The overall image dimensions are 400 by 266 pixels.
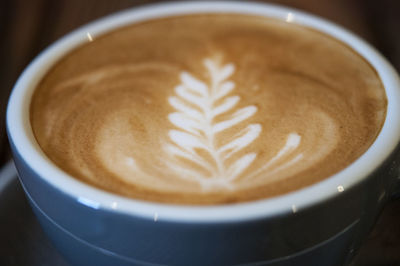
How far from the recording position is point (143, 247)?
60 cm

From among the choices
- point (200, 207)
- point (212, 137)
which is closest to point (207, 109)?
point (212, 137)

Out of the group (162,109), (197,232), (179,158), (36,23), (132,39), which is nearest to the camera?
(197,232)

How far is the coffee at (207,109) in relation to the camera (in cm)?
67

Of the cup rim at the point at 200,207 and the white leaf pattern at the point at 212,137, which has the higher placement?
the cup rim at the point at 200,207

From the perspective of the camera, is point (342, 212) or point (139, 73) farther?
point (139, 73)

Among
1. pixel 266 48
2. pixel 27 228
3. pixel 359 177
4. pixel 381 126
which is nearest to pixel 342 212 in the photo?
pixel 359 177

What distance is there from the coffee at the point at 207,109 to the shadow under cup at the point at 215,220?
37 mm

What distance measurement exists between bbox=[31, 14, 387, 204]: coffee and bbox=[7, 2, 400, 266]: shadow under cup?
1.5 inches

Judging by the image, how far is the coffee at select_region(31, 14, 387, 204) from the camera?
67 cm

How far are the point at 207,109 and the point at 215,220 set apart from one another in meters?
0.30

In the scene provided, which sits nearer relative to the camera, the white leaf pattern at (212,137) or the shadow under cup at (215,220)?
the shadow under cup at (215,220)

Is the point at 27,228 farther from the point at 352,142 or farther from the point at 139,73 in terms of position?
the point at 352,142

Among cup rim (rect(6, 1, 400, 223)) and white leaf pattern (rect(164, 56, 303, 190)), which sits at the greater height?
cup rim (rect(6, 1, 400, 223))

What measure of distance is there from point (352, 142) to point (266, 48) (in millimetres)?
341
